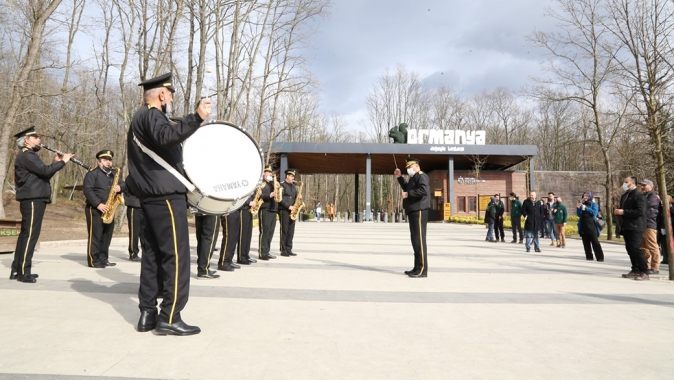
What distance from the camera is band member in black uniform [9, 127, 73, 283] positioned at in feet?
17.8

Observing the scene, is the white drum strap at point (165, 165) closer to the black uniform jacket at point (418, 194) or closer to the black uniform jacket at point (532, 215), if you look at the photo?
the black uniform jacket at point (418, 194)

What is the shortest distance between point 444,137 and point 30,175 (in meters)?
34.3

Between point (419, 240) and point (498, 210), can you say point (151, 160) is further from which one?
point (498, 210)

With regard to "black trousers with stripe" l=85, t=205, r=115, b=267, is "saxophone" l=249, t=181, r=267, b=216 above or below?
above

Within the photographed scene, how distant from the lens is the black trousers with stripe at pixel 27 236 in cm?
541

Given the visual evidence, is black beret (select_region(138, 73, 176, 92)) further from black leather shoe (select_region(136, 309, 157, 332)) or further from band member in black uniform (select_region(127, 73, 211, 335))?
black leather shoe (select_region(136, 309, 157, 332))

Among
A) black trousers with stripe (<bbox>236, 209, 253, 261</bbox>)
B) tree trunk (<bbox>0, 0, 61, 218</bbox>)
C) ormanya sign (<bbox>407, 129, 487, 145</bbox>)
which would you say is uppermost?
ormanya sign (<bbox>407, 129, 487, 145</bbox>)

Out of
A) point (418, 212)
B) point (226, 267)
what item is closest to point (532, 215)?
point (418, 212)

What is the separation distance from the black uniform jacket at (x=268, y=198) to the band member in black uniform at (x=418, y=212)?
9.82 feet

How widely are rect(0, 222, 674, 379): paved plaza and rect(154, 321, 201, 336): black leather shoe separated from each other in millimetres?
66

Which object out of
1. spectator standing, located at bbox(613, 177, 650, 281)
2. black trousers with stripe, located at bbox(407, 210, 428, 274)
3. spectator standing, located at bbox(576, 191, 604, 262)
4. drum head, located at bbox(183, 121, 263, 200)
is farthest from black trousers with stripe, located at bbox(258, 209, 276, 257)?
spectator standing, located at bbox(576, 191, 604, 262)

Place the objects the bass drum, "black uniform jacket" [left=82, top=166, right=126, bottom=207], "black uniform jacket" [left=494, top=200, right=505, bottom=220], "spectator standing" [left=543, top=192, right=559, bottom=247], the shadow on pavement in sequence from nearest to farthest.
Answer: the bass drum < the shadow on pavement < "black uniform jacket" [left=82, top=166, right=126, bottom=207] < "spectator standing" [left=543, top=192, right=559, bottom=247] < "black uniform jacket" [left=494, top=200, right=505, bottom=220]

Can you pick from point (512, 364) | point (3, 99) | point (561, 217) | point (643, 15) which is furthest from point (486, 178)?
point (512, 364)

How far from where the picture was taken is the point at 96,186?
759 cm
